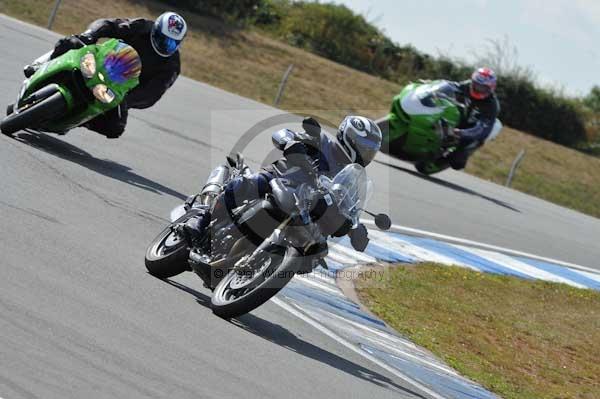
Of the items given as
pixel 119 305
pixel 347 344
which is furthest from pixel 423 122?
pixel 119 305

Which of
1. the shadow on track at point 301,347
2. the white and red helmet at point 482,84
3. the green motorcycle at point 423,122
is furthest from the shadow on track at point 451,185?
the shadow on track at point 301,347

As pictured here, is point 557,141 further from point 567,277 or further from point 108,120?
point 108,120

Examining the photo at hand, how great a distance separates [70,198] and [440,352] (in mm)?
3370

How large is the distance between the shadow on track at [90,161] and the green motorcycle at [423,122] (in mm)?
7593

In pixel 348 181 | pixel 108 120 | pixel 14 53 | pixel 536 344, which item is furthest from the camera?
pixel 14 53

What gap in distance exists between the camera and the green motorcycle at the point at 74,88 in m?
11.8

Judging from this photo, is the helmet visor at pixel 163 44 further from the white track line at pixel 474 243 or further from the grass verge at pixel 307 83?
the grass verge at pixel 307 83

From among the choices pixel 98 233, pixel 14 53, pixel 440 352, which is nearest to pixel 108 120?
pixel 98 233

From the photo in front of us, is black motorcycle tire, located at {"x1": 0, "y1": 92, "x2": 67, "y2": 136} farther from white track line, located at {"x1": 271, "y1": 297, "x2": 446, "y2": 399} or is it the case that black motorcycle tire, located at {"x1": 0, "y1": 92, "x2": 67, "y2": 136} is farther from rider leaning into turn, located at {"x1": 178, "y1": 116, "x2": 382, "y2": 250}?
rider leaning into turn, located at {"x1": 178, "y1": 116, "x2": 382, "y2": 250}

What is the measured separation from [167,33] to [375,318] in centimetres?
401

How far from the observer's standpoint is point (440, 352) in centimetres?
1052

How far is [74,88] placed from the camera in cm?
1203

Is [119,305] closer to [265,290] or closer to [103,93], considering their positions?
[265,290]

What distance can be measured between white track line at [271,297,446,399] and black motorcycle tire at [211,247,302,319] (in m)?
1.23
